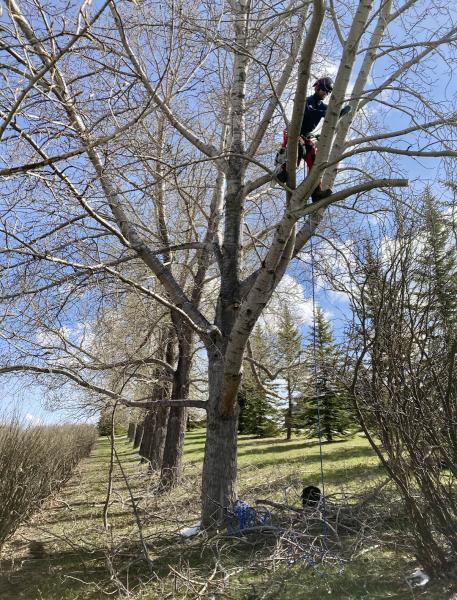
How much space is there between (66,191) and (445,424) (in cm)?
295

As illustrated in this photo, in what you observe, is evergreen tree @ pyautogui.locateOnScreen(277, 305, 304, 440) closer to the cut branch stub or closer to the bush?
the cut branch stub

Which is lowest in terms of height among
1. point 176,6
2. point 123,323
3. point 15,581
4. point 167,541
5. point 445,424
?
point 15,581

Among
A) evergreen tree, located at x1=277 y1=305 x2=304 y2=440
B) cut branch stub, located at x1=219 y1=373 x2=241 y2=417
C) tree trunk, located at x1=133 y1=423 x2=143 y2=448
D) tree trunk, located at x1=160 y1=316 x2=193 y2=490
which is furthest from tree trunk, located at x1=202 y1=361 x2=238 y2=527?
tree trunk, located at x1=133 y1=423 x2=143 y2=448

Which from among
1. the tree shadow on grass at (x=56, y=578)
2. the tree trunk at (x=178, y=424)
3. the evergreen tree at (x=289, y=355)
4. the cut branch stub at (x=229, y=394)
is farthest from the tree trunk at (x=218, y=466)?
the tree trunk at (x=178, y=424)

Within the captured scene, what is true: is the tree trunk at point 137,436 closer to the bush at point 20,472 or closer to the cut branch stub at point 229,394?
the bush at point 20,472

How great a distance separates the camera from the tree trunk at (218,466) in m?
5.67

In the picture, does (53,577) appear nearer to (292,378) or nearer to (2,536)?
(2,536)

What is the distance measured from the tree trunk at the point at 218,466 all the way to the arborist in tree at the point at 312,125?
2.52m

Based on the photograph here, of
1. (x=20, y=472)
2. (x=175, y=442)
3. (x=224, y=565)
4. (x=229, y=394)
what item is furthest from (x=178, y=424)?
(x=224, y=565)

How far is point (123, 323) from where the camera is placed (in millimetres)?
9312

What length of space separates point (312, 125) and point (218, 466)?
3.99m

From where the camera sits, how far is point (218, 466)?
5801mm

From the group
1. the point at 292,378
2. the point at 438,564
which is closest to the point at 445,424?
the point at 438,564

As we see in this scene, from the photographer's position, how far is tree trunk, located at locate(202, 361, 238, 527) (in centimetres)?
567
